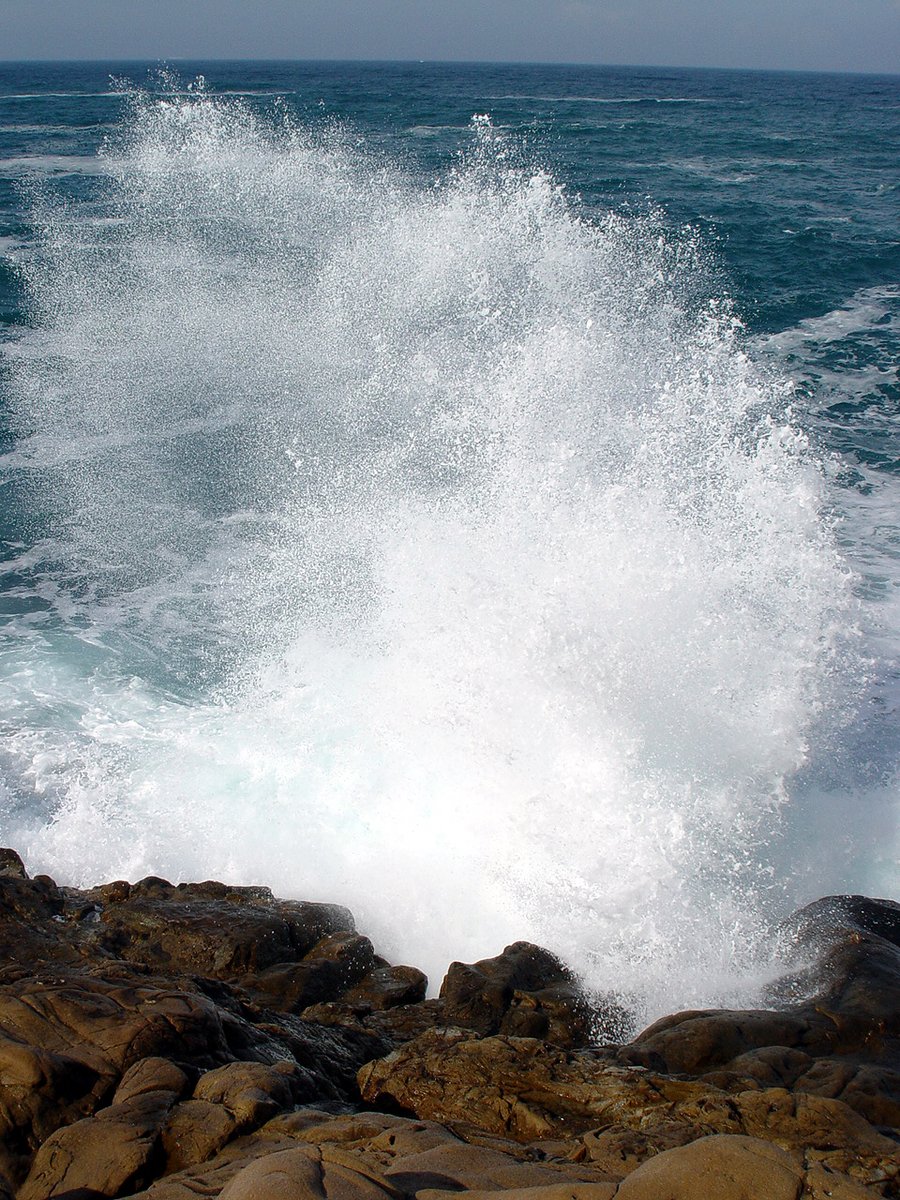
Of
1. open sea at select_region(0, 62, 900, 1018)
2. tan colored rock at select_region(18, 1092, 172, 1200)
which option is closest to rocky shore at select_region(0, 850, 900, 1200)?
tan colored rock at select_region(18, 1092, 172, 1200)

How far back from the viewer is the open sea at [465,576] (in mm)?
6820

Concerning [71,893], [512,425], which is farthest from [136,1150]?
[512,425]

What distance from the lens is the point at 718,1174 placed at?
2.90 meters

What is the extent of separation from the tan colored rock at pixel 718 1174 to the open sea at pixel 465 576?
2.33 m

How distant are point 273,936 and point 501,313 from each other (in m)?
12.4

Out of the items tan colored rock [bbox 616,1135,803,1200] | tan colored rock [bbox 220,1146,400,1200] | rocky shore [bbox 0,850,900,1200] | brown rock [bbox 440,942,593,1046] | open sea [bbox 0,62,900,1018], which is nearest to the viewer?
tan colored rock [bbox 220,1146,400,1200]

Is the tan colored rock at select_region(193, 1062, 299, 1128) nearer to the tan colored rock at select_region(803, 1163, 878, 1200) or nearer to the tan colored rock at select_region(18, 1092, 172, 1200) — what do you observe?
the tan colored rock at select_region(18, 1092, 172, 1200)

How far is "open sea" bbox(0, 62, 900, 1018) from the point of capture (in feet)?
22.4

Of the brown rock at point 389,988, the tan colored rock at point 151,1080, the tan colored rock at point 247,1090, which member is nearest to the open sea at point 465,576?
the brown rock at point 389,988

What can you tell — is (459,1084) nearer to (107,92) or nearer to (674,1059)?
(674,1059)

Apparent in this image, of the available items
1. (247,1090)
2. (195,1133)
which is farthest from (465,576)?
(195,1133)

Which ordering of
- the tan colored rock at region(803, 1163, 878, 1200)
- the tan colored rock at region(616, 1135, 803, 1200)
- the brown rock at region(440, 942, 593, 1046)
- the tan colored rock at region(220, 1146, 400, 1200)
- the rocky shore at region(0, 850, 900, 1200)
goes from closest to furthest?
the tan colored rock at region(220, 1146, 400, 1200) < the tan colored rock at region(616, 1135, 803, 1200) < the tan colored rock at region(803, 1163, 878, 1200) < the rocky shore at region(0, 850, 900, 1200) < the brown rock at region(440, 942, 593, 1046)

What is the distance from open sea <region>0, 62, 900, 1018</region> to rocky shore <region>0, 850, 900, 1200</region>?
0.73 m

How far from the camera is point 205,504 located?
1162cm
